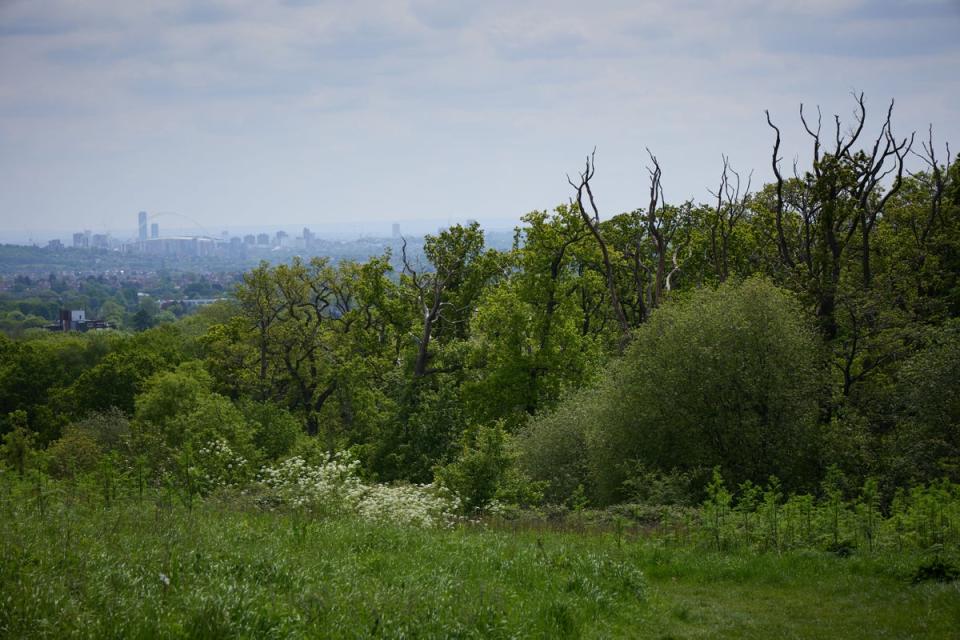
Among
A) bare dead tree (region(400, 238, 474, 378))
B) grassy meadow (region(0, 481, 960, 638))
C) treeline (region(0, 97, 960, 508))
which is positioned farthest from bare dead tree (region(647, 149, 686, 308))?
grassy meadow (region(0, 481, 960, 638))

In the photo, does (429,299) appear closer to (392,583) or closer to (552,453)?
(552,453)

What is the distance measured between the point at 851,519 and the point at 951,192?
1064 inches

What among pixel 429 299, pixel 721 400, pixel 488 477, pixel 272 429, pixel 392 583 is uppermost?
pixel 429 299

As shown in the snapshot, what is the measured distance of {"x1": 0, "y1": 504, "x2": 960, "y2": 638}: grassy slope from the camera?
7.13 m

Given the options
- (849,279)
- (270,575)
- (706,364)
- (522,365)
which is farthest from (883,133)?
(270,575)

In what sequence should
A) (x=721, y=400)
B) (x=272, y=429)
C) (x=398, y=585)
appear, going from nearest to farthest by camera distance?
(x=398, y=585) → (x=721, y=400) → (x=272, y=429)

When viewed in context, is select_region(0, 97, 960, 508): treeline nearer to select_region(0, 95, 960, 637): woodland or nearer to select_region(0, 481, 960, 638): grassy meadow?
Result: select_region(0, 95, 960, 637): woodland

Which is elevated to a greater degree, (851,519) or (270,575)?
(270,575)

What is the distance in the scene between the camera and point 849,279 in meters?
29.1

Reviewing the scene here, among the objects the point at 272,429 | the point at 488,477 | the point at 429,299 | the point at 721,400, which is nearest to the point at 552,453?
the point at 488,477

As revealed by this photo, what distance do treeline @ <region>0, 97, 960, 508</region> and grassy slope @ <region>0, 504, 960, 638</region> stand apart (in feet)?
17.6

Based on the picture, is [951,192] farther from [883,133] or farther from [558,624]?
[558,624]

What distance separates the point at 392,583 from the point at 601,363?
26.9m

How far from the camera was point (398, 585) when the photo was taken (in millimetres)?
9156
